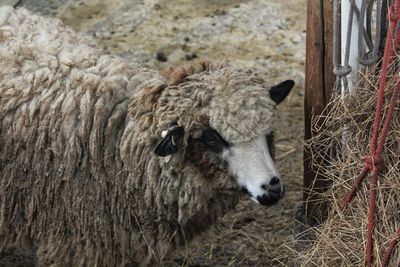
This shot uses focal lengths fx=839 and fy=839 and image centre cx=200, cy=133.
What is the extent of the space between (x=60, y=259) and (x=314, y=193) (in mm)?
1370

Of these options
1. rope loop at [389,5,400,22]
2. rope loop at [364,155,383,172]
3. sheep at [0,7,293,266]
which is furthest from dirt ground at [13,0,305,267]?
rope loop at [389,5,400,22]

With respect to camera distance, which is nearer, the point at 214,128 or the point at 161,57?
the point at 214,128

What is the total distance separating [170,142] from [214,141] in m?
0.21

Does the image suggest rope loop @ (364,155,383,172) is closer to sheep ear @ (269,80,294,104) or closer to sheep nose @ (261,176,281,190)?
sheep nose @ (261,176,281,190)

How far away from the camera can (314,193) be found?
14.6ft

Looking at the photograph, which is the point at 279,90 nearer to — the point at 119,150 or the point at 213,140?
the point at 213,140

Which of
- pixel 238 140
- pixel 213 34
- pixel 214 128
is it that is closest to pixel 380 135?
pixel 238 140

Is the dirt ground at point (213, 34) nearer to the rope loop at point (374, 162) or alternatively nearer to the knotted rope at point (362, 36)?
the knotted rope at point (362, 36)

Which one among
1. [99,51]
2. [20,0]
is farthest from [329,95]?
[20,0]

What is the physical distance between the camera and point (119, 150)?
13.6ft

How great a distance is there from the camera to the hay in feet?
11.9

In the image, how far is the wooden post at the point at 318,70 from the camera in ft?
14.2

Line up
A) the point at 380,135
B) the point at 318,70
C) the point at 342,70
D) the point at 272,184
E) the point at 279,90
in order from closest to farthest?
1. the point at 380,135
2. the point at 272,184
3. the point at 342,70
4. the point at 279,90
5. the point at 318,70

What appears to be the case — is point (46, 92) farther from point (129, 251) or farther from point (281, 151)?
point (281, 151)
